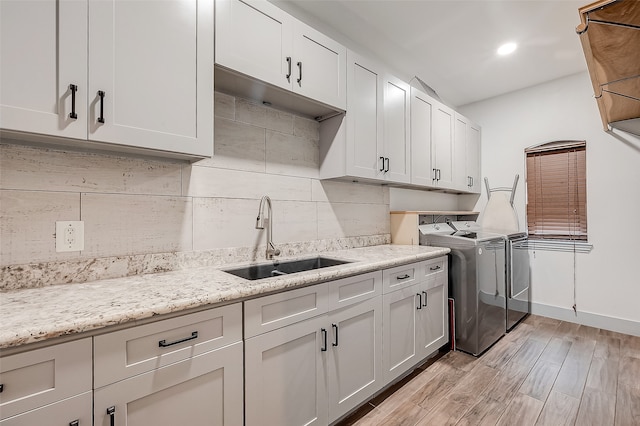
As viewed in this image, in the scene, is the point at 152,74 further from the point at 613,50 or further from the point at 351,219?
the point at 613,50

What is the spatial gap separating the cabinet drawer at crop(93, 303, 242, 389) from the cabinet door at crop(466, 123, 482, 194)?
338 centimetres

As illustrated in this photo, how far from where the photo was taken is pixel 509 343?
270 centimetres

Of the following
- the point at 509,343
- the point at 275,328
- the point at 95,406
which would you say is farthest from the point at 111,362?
the point at 509,343

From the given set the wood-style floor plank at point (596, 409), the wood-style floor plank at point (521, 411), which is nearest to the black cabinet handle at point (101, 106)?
the wood-style floor plank at point (521, 411)

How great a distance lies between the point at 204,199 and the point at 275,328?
851mm

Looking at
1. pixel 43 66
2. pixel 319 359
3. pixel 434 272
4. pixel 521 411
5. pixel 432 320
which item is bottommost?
pixel 521 411

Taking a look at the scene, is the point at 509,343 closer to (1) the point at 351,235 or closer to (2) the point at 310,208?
(1) the point at 351,235

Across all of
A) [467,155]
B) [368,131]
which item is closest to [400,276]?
[368,131]

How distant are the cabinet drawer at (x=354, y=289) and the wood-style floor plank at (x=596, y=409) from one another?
138cm

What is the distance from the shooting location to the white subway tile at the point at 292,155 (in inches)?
79.6

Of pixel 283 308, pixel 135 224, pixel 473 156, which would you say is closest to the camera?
pixel 283 308

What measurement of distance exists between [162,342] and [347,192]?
1838mm

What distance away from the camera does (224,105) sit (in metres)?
1.78

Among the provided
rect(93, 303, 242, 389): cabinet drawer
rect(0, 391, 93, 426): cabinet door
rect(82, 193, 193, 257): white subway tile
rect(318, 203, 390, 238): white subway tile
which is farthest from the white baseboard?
rect(0, 391, 93, 426): cabinet door
